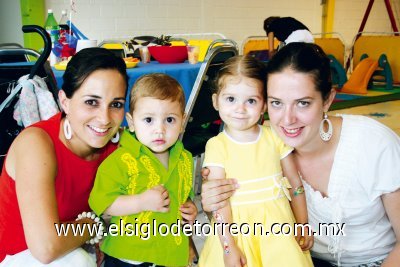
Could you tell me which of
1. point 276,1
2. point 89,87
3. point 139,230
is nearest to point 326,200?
point 139,230

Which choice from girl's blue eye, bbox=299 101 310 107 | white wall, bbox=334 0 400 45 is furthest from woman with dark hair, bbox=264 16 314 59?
girl's blue eye, bbox=299 101 310 107

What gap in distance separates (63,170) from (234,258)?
2.02ft

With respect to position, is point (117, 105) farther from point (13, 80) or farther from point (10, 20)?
point (10, 20)

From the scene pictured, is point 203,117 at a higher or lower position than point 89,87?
lower

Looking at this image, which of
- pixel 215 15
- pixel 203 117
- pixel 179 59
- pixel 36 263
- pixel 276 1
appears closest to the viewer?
pixel 36 263

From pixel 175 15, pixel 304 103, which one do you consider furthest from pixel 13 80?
pixel 175 15

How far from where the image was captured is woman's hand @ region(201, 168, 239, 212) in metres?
1.42

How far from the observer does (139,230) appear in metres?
1.42

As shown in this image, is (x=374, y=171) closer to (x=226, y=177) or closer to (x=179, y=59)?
(x=226, y=177)

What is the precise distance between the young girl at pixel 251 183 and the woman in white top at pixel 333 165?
0.17 feet

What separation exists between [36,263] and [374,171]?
1.11m

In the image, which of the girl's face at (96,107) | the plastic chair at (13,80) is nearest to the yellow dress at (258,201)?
the girl's face at (96,107)

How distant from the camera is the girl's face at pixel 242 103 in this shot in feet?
4.80

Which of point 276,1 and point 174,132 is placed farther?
point 276,1
